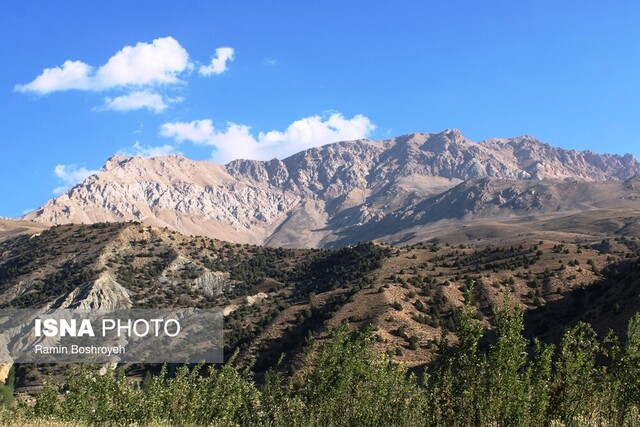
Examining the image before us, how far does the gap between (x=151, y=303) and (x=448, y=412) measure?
91.0 metres

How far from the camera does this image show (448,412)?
14.6m

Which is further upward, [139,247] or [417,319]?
[139,247]

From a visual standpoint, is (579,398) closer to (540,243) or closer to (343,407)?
(343,407)

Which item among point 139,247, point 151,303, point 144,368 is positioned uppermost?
point 139,247

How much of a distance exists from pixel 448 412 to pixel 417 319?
5535 cm

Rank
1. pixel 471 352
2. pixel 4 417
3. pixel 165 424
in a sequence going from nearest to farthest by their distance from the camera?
pixel 471 352
pixel 4 417
pixel 165 424

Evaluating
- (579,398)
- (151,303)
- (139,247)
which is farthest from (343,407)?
(139,247)

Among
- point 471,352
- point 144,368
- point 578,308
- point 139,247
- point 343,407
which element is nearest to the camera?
point 471,352

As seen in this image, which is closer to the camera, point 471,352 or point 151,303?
point 471,352

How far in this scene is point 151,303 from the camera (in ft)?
323

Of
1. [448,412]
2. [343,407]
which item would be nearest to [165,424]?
[343,407]

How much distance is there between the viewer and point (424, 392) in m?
19.7

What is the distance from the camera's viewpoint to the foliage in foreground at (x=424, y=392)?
14.3 metres

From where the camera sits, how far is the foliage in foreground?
47.0 feet
